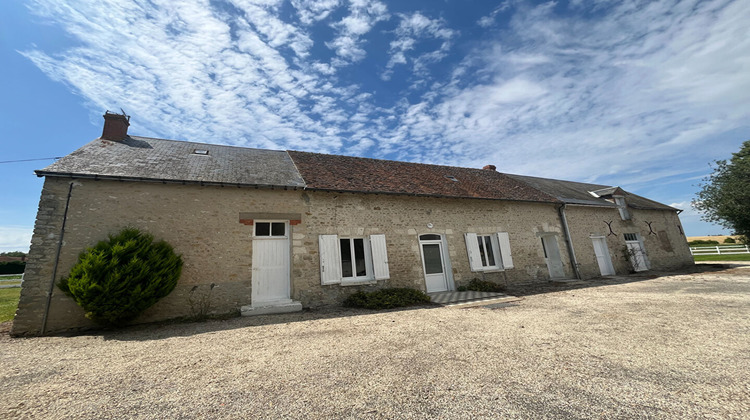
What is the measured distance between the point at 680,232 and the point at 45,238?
25.2 meters

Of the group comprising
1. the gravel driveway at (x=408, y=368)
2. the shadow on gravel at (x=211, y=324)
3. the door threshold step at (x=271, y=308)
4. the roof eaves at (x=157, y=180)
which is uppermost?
the roof eaves at (x=157, y=180)

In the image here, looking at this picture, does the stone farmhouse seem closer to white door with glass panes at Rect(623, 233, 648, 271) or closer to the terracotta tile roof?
the terracotta tile roof

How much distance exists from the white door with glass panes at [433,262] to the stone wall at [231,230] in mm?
260

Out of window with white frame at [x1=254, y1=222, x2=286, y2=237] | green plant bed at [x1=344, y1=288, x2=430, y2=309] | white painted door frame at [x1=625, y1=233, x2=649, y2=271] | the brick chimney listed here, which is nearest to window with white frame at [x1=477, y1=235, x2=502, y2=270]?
green plant bed at [x1=344, y1=288, x2=430, y2=309]

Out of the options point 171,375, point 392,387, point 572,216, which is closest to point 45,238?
point 171,375

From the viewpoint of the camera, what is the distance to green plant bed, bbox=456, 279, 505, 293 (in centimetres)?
883

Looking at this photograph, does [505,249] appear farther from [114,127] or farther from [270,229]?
[114,127]

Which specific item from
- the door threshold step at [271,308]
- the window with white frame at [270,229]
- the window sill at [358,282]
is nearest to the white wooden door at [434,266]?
the window sill at [358,282]

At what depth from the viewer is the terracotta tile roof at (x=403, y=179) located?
8914mm

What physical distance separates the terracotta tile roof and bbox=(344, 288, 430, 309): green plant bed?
2.97 metres

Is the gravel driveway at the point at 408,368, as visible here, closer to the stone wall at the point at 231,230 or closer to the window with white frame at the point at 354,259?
the stone wall at the point at 231,230

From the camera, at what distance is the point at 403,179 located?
10.5 m

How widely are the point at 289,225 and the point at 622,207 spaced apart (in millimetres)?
15475

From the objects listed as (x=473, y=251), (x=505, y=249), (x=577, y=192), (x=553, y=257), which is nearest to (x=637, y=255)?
(x=577, y=192)
